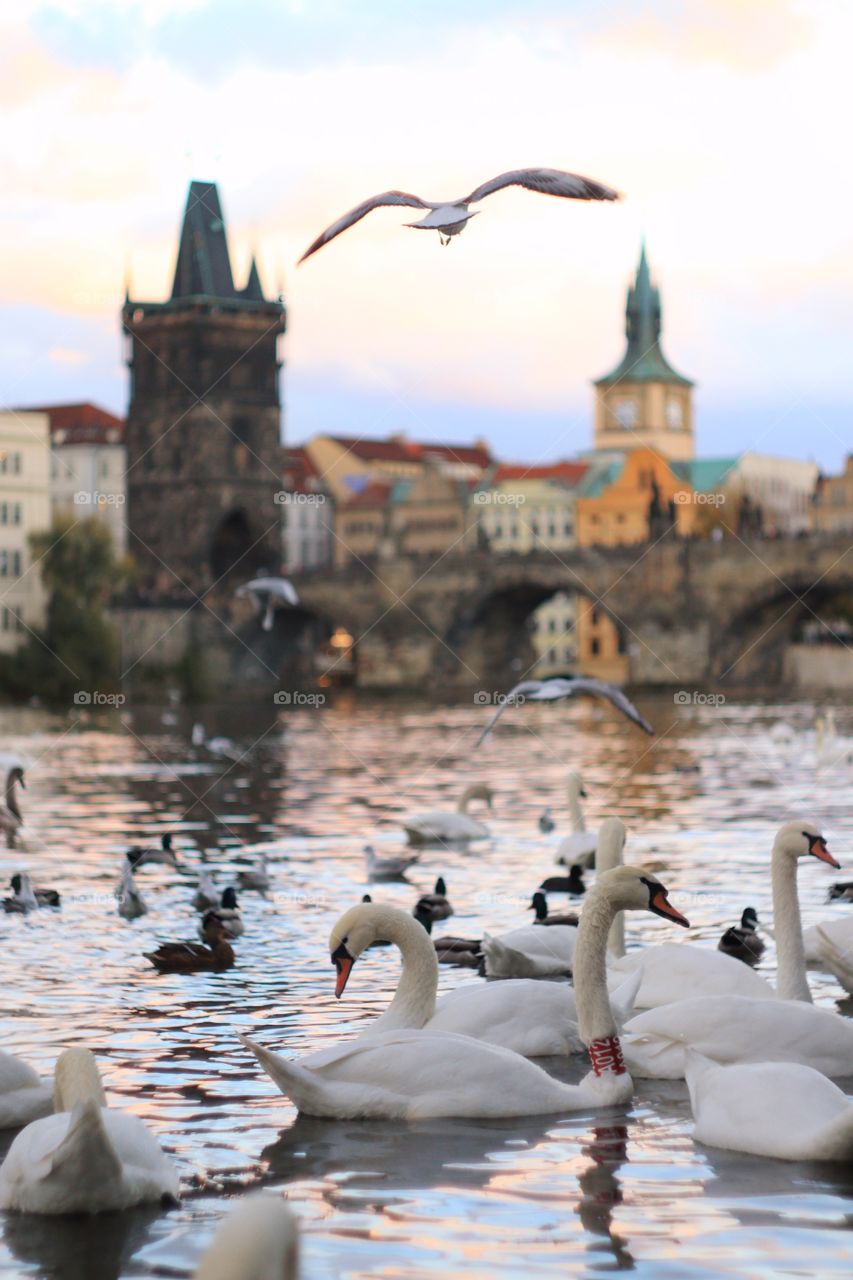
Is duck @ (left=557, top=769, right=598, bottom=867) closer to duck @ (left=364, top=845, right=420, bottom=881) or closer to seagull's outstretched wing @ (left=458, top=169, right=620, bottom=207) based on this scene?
duck @ (left=364, top=845, right=420, bottom=881)

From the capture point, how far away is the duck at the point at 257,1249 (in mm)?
4180

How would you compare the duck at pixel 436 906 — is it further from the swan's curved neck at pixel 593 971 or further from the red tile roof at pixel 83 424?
the red tile roof at pixel 83 424

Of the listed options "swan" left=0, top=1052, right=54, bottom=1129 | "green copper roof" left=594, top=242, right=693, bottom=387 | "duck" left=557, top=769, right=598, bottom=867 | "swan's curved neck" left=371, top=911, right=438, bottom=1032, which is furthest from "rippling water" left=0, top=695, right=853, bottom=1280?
"green copper roof" left=594, top=242, right=693, bottom=387

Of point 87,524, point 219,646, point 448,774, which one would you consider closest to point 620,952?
point 448,774

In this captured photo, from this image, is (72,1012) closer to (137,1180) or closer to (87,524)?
(137,1180)

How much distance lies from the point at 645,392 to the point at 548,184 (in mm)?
150716

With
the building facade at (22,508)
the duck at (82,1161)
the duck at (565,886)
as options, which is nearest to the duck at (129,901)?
the duck at (565,886)

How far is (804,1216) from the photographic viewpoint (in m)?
7.65

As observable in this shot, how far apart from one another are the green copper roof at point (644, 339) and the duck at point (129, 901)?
147 m

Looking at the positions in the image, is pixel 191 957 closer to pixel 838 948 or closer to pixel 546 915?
pixel 546 915

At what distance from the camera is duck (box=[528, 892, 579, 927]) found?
14.5m

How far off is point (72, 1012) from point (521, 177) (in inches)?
201

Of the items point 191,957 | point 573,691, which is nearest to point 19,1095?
point 191,957

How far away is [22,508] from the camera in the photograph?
80625mm
